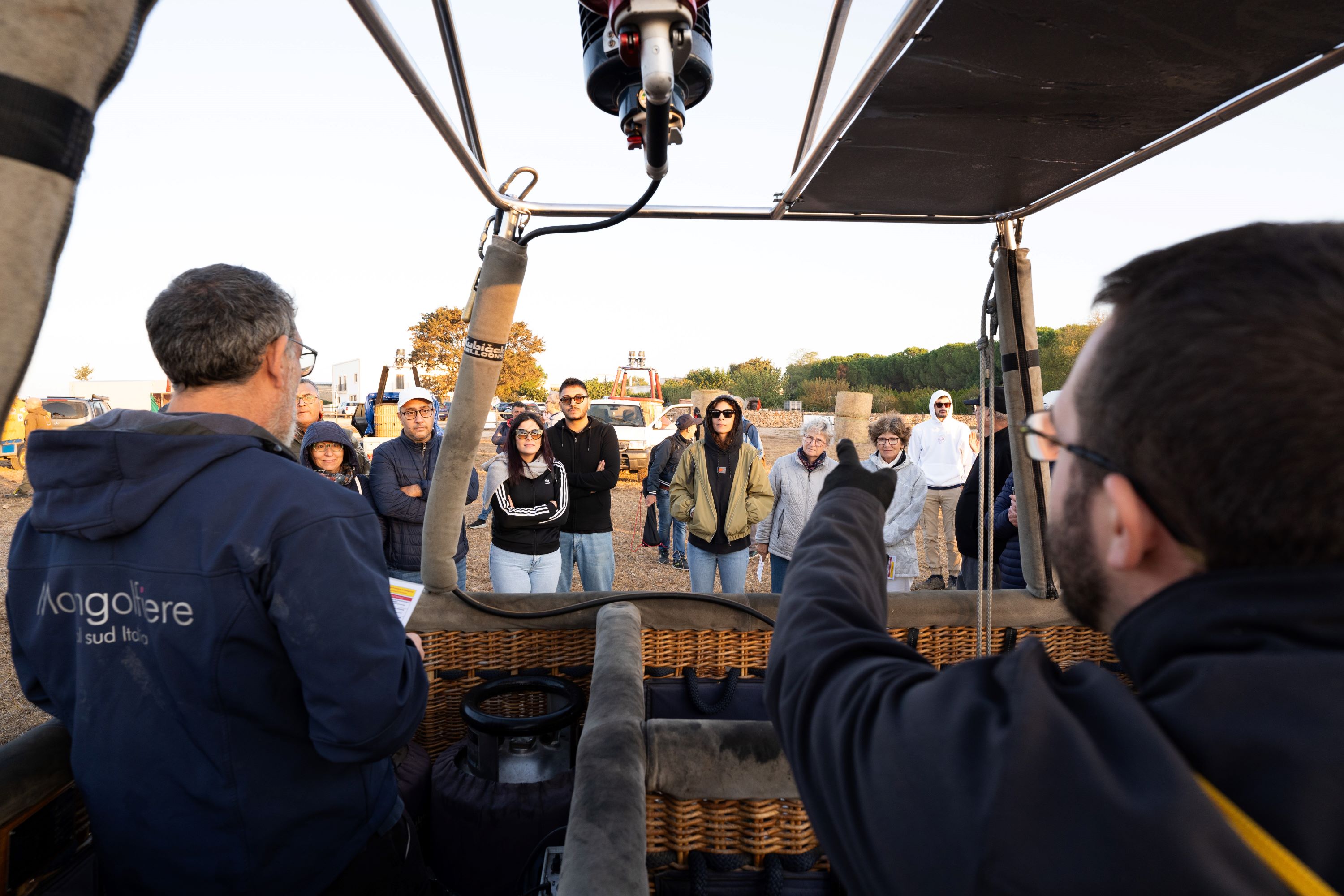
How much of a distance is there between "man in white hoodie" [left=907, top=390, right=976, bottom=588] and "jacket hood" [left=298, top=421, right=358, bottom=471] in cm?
478

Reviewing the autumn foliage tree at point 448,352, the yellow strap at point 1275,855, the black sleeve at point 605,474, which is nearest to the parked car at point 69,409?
the autumn foliage tree at point 448,352

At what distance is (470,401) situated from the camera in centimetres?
221

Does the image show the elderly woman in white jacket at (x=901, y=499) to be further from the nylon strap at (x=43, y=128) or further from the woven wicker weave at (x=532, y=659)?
the nylon strap at (x=43, y=128)

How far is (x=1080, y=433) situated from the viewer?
2.47ft

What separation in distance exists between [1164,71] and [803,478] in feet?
12.0

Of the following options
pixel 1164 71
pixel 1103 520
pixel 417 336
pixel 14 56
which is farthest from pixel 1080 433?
pixel 417 336

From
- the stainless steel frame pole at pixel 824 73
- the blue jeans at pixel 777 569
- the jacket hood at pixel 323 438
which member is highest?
the stainless steel frame pole at pixel 824 73

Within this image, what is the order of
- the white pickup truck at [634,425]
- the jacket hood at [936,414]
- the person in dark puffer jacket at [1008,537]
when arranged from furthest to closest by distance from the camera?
1. the white pickup truck at [634,425]
2. the jacket hood at [936,414]
3. the person in dark puffer jacket at [1008,537]

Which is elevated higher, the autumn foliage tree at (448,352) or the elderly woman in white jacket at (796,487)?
the autumn foliage tree at (448,352)

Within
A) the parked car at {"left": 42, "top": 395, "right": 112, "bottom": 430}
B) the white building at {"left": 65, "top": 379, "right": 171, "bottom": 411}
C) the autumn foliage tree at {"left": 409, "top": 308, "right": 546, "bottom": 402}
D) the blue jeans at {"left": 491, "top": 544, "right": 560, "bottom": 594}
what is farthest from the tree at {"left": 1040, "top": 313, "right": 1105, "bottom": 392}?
the white building at {"left": 65, "top": 379, "right": 171, "bottom": 411}

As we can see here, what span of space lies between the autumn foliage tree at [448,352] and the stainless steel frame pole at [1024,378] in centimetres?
2884

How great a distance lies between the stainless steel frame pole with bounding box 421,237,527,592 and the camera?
2.15 meters

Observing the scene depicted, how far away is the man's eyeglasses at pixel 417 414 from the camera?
4562 millimetres

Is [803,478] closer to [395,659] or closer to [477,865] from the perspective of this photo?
[477,865]
